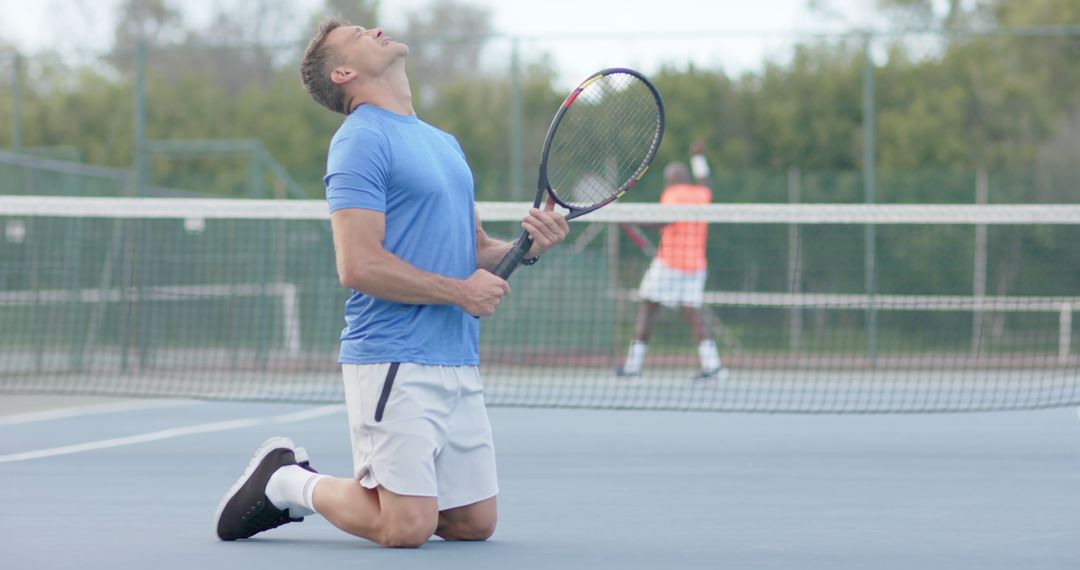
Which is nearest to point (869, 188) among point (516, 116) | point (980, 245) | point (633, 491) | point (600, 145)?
point (980, 245)

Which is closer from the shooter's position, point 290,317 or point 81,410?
point 81,410

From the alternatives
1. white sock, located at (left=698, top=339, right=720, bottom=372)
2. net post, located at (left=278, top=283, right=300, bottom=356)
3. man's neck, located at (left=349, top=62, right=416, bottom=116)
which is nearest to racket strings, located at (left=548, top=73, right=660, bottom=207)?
man's neck, located at (left=349, top=62, right=416, bottom=116)

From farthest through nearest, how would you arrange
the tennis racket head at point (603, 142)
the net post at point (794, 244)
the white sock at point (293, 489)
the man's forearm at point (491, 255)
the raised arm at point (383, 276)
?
1. the net post at point (794, 244)
2. the tennis racket head at point (603, 142)
3. the man's forearm at point (491, 255)
4. the white sock at point (293, 489)
5. the raised arm at point (383, 276)

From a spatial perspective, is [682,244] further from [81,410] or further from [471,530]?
[471,530]

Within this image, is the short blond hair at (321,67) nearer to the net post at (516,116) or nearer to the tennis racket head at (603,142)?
the tennis racket head at (603,142)

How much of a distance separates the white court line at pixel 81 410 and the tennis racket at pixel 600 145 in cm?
383

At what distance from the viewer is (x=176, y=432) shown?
24.3 ft

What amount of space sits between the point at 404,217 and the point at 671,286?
7090 mm

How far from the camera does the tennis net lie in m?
11.2

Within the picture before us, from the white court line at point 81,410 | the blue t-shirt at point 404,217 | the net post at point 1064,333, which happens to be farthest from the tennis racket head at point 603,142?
the net post at point 1064,333

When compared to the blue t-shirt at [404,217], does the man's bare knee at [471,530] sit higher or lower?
lower

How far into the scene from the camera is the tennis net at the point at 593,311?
11180 millimetres

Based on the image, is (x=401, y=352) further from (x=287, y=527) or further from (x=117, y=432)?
(x=117, y=432)

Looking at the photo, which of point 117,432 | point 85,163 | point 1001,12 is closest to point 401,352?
point 117,432
